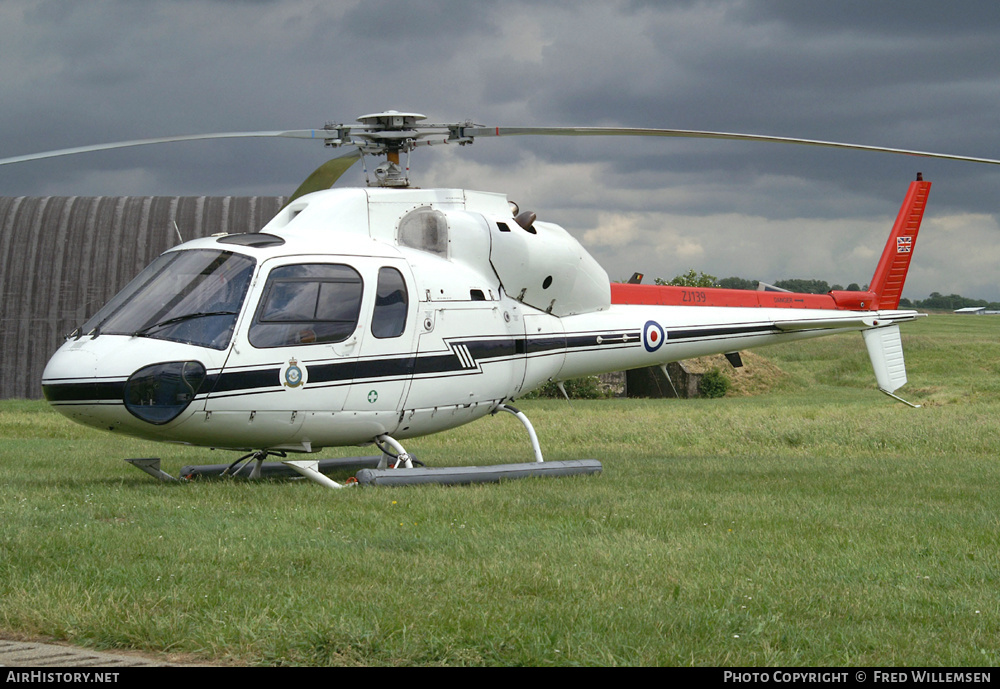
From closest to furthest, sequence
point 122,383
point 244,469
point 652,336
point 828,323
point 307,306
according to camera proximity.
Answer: point 122,383, point 307,306, point 244,469, point 652,336, point 828,323

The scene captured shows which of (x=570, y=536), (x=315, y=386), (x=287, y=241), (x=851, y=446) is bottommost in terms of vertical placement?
(x=851, y=446)

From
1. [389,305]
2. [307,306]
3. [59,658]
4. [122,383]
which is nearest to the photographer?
[59,658]

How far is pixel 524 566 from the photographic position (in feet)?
21.8

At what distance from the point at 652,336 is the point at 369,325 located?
4.67 metres

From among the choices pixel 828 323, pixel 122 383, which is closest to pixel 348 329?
pixel 122 383

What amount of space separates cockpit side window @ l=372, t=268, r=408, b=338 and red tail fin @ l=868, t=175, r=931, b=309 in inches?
331

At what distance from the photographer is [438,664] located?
4.76 m

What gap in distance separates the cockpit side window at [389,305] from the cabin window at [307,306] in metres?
0.26

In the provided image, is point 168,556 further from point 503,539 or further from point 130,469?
point 130,469

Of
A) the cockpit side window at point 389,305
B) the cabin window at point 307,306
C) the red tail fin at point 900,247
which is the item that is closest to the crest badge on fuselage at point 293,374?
the cabin window at point 307,306

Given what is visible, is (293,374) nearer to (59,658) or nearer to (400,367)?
(400,367)

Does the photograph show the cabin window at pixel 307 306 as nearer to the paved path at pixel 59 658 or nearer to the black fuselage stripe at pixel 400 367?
the black fuselage stripe at pixel 400 367
